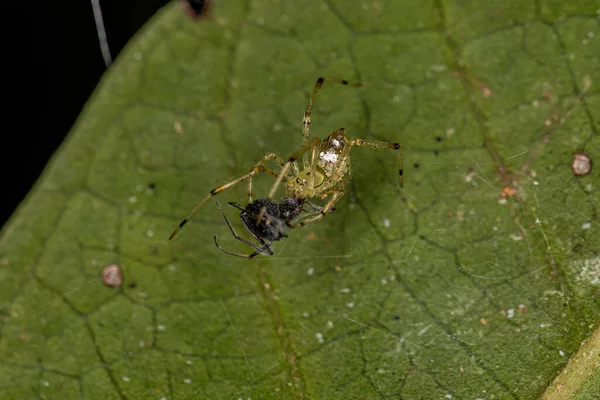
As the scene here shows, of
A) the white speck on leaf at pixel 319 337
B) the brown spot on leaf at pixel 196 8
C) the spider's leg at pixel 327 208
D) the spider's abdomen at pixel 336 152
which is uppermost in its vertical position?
the brown spot on leaf at pixel 196 8

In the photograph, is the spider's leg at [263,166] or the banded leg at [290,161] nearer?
the banded leg at [290,161]

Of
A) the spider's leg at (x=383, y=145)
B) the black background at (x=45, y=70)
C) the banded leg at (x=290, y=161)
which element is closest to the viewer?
the banded leg at (x=290, y=161)

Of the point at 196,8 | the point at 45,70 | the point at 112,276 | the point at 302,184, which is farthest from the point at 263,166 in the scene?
the point at 45,70

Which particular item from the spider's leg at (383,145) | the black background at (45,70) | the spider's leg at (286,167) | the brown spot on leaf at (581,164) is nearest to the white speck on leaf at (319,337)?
the spider's leg at (286,167)

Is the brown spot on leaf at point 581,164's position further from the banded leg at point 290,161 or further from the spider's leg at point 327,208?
the banded leg at point 290,161

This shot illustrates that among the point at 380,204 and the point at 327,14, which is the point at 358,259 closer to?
the point at 380,204

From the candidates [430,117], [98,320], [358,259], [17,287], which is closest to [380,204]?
[358,259]

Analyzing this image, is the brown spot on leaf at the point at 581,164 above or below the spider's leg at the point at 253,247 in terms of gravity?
above
